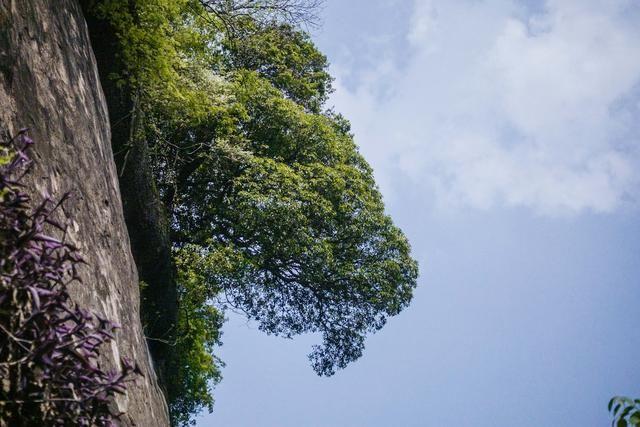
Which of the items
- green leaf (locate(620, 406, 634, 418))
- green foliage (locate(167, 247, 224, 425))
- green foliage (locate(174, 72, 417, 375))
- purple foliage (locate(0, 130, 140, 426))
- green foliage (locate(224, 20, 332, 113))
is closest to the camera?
green leaf (locate(620, 406, 634, 418))

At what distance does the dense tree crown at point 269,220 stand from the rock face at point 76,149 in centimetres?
595

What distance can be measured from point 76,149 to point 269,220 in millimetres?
8965

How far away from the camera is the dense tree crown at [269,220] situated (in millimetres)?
12047

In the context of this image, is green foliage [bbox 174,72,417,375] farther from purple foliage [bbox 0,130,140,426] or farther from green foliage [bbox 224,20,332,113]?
purple foliage [bbox 0,130,140,426]

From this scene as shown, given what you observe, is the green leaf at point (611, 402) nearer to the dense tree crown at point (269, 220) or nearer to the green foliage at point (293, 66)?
the dense tree crown at point (269, 220)

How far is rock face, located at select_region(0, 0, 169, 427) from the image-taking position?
328 cm

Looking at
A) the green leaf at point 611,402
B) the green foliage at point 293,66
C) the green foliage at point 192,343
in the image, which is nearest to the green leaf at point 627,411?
the green leaf at point 611,402

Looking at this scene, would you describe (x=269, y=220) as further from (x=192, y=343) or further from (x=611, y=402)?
(x=611, y=402)

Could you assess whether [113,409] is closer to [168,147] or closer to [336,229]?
[168,147]

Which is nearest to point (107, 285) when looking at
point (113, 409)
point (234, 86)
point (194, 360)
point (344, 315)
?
point (113, 409)

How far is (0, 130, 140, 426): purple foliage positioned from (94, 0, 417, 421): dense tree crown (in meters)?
8.38

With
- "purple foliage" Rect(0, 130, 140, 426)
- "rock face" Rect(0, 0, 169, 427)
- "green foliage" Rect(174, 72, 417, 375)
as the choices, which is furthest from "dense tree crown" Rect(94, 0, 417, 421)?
"purple foliage" Rect(0, 130, 140, 426)

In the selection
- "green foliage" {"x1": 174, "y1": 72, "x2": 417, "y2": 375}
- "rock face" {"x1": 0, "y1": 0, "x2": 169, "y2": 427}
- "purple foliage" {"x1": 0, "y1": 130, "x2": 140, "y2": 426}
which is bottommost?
"purple foliage" {"x1": 0, "y1": 130, "x2": 140, "y2": 426}

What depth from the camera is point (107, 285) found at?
371cm
